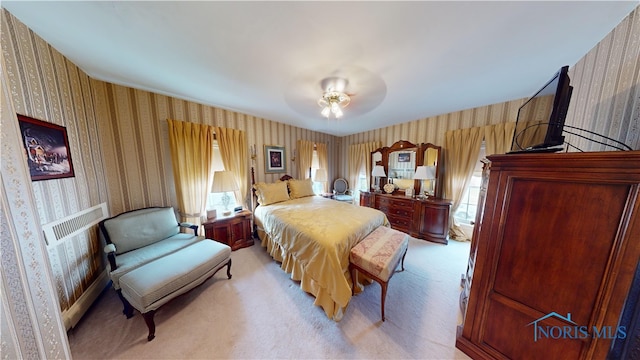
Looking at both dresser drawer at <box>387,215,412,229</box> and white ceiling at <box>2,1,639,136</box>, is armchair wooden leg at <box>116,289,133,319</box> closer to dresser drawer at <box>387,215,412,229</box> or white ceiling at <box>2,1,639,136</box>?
white ceiling at <box>2,1,639,136</box>

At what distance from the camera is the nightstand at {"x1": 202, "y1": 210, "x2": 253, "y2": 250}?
2.56 meters

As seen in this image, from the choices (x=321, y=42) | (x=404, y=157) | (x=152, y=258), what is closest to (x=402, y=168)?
(x=404, y=157)

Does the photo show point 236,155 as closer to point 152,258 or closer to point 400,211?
point 152,258

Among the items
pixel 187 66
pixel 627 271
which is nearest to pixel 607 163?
pixel 627 271

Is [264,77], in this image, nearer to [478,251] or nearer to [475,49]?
[475,49]

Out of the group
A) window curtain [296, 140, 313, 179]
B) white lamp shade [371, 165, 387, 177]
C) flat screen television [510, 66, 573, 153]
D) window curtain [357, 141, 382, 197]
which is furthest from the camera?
window curtain [357, 141, 382, 197]

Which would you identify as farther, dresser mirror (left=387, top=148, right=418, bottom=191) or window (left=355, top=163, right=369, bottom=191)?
window (left=355, top=163, right=369, bottom=191)

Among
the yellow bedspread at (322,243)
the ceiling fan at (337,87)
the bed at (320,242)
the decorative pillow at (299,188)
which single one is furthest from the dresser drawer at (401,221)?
the ceiling fan at (337,87)

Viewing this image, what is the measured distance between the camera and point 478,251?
122cm

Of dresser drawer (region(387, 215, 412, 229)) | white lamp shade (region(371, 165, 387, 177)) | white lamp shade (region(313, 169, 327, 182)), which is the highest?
white lamp shade (region(371, 165, 387, 177))

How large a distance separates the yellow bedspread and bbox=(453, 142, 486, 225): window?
1.82 metres

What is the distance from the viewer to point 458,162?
305 centimetres

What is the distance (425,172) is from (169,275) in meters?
3.88

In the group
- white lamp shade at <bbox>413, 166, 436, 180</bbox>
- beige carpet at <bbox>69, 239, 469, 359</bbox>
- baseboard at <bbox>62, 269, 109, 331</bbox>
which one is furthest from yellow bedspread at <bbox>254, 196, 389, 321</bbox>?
baseboard at <bbox>62, 269, 109, 331</bbox>
